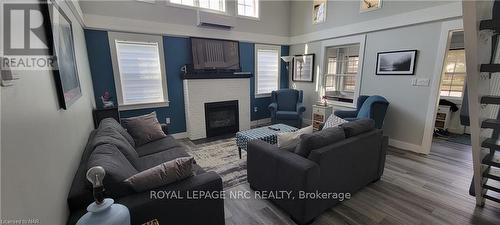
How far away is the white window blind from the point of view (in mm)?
3561

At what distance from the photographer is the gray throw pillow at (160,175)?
4.28 feet

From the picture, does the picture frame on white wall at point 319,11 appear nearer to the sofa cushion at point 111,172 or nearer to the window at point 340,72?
the window at point 340,72

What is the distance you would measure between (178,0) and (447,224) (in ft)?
16.2

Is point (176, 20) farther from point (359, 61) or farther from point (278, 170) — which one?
point (359, 61)

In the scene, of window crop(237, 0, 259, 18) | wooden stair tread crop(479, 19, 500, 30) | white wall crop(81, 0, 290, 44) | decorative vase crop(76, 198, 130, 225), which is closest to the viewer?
decorative vase crop(76, 198, 130, 225)

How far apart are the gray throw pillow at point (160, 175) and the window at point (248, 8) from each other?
4.11 meters

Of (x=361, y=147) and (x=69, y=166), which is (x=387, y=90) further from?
(x=69, y=166)

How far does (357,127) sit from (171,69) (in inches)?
133

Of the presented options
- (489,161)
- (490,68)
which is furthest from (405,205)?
(490,68)

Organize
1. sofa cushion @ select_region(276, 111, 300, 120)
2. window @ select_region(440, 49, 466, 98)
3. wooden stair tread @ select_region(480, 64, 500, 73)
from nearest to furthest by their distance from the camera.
Result: wooden stair tread @ select_region(480, 64, 500, 73) → window @ select_region(440, 49, 466, 98) → sofa cushion @ select_region(276, 111, 300, 120)

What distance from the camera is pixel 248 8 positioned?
4.80 m

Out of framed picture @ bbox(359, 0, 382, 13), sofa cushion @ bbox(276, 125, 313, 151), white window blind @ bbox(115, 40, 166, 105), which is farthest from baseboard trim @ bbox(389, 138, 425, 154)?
white window blind @ bbox(115, 40, 166, 105)

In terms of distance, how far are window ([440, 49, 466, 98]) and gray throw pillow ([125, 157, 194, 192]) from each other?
5.61 meters

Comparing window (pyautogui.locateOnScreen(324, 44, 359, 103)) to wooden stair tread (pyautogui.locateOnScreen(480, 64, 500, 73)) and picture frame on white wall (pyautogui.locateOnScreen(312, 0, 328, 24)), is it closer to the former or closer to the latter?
picture frame on white wall (pyautogui.locateOnScreen(312, 0, 328, 24))
